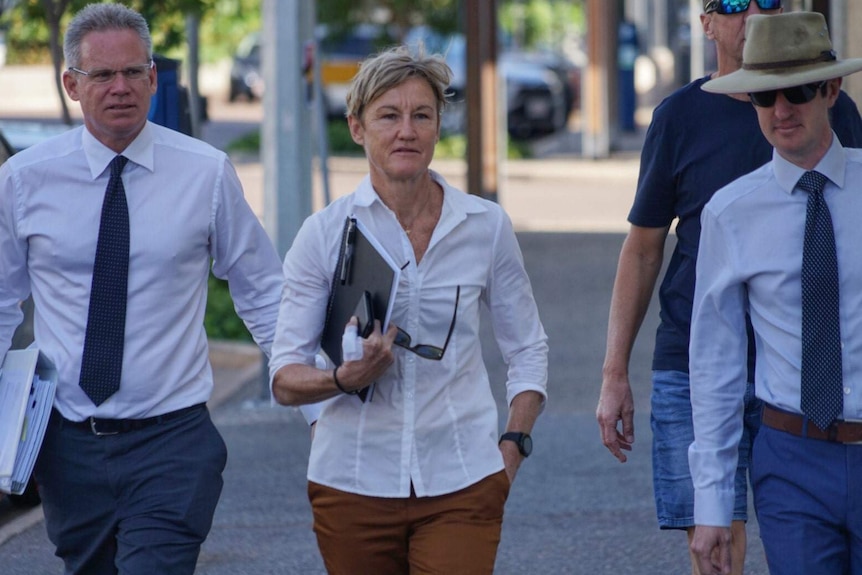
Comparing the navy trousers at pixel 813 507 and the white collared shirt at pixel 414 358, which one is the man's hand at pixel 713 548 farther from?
the white collared shirt at pixel 414 358

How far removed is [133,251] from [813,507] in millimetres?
1823

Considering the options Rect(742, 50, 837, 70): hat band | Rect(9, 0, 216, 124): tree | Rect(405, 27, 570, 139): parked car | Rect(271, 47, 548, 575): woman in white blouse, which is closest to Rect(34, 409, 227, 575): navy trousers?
Rect(271, 47, 548, 575): woman in white blouse

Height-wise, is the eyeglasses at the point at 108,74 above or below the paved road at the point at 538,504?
above

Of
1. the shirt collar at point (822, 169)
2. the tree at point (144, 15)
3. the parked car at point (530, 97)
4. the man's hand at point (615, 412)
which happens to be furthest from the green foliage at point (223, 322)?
the parked car at point (530, 97)

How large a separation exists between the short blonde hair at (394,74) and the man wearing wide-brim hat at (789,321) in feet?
2.28

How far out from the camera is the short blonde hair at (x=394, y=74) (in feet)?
12.4

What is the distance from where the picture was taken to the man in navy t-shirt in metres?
4.48

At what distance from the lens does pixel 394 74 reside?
3775 millimetres

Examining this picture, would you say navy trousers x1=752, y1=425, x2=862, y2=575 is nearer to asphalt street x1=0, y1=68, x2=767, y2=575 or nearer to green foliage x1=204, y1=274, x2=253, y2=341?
asphalt street x1=0, y1=68, x2=767, y2=575

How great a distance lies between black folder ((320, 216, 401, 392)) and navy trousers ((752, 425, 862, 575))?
953 mm

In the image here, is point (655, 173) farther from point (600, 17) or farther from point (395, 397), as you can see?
point (600, 17)

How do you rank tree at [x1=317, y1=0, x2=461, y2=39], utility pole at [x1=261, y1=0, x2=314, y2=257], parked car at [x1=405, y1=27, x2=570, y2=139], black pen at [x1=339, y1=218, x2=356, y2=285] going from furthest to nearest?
parked car at [x1=405, y1=27, x2=570, y2=139] → tree at [x1=317, y1=0, x2=461, y2=39] → utility pole at [x1=261, y1=0, x2=314, y2=257] → black pen at [x1=339, y1=218, x2=356, y2=285]

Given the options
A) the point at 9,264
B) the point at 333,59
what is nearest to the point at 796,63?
the point at 9,264

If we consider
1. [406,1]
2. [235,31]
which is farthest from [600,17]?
[235,31]
